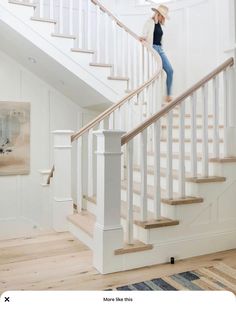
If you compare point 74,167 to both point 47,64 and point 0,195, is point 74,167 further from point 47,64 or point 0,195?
point 47,64

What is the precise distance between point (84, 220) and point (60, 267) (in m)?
0.67

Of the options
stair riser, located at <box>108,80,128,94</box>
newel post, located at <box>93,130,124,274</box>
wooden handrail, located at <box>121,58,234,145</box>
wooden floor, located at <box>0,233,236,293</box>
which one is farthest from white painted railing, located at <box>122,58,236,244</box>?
stair riser, located at <box>108,80,128,94</box>

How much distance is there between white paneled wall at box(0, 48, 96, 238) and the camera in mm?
4180

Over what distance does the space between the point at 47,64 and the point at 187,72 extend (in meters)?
1.90

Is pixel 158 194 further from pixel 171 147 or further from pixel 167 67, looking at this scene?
pixel 167 67

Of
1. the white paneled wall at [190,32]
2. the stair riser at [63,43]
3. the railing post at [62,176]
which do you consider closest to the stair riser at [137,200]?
the railing post at [62,176]

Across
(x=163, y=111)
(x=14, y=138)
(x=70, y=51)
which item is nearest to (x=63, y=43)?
(x=70, y=51)

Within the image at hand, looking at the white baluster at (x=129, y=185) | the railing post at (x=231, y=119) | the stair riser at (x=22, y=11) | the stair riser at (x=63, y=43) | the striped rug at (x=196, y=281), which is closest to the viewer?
the striped rug at (x=196, y=281)

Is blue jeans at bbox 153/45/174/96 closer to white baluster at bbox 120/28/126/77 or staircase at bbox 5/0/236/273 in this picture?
white baluster at bbox 120/28/126/77

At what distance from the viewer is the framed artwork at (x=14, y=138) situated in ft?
13.6

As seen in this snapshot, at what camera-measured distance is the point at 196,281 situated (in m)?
1.84

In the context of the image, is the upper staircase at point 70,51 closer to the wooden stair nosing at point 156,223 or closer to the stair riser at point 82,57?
the stair riser at point 82,57

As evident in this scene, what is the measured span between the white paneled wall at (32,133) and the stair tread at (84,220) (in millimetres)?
1489

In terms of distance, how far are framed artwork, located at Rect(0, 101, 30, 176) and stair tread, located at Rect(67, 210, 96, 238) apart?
1.66 metres
